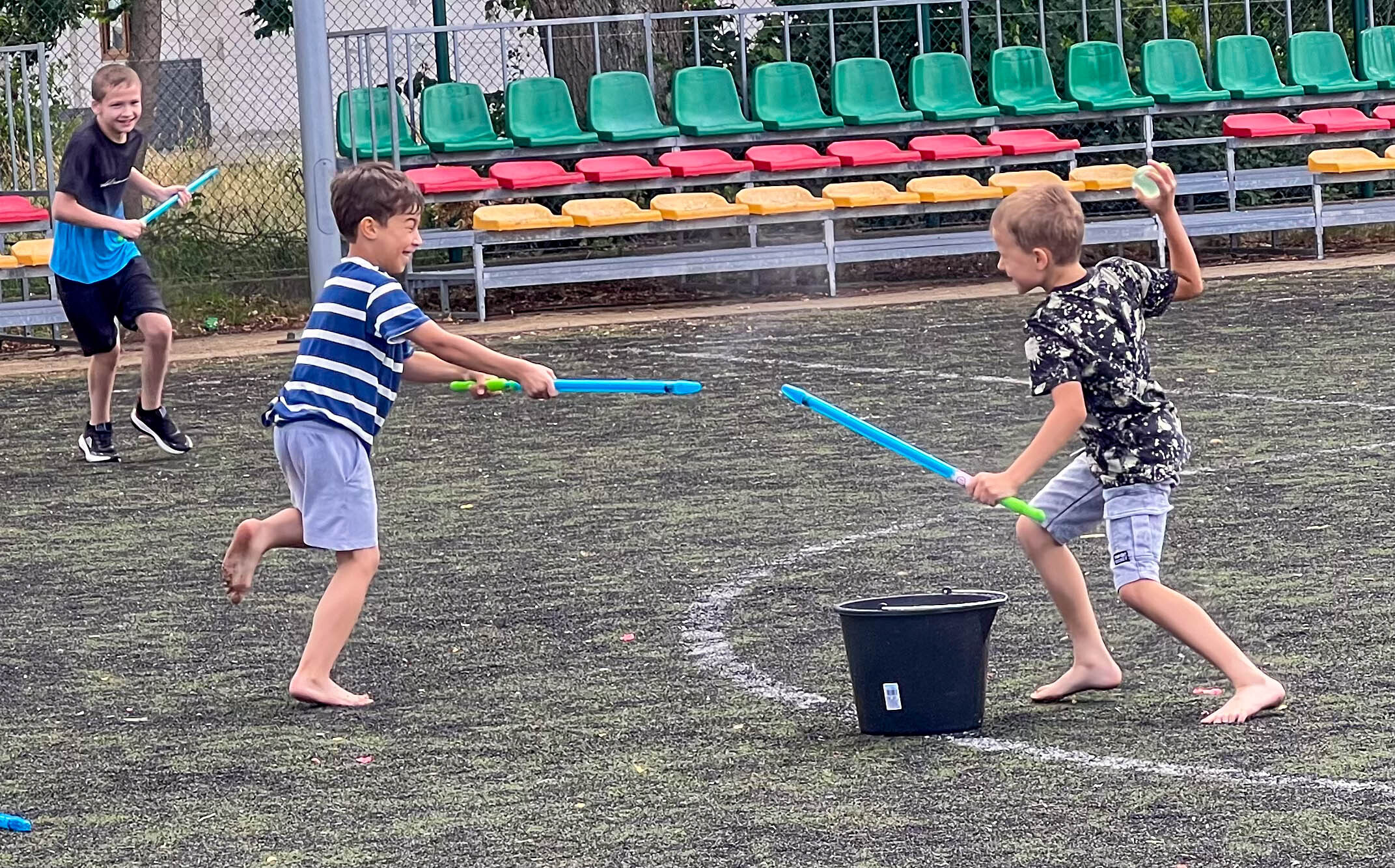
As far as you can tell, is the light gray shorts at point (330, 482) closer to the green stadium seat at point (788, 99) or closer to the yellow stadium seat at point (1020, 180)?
the yellow stadium seat at point (1020, 180)

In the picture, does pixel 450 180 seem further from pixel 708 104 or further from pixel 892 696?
pixel 892 696

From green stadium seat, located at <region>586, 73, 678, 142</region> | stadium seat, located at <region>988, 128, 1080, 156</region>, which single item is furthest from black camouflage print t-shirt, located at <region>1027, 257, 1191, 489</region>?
stadium seat, located at <region>988, 128, 1080, 156</region>

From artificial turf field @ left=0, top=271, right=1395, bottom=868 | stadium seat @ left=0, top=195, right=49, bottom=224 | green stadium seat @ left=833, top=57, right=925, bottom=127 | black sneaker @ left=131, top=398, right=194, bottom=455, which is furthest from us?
green stadium seat @ left=833, top=57, right=925, bottom=127

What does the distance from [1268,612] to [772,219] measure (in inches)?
411

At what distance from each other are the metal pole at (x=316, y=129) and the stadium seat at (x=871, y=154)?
435 cm

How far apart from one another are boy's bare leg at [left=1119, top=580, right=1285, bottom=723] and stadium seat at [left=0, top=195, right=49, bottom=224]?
38.6ft

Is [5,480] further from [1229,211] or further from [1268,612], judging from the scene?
[1229,211]

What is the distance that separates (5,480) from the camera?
32.8ft

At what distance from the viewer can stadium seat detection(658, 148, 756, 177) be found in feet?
55.0

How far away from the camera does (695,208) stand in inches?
643

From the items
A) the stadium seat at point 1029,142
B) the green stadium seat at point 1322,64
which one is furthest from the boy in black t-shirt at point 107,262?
the green stadium seat at point 1322,64

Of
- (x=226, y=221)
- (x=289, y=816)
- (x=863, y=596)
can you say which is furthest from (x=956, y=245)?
(x=289, y=816)

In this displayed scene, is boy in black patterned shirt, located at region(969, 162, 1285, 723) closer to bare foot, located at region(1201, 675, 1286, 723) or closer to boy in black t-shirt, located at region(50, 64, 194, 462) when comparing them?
bare foot, located at region(1201, 675, 1286, 723)

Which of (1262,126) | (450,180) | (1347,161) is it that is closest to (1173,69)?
(1262,126)
